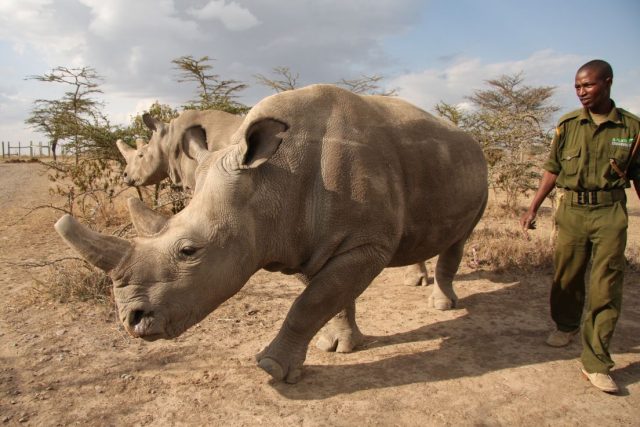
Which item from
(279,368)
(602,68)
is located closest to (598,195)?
(602,68)

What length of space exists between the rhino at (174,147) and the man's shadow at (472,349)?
3.10 metres

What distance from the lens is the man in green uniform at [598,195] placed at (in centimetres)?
354

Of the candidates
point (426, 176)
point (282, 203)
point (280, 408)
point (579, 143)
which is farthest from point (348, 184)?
point (579, 143)

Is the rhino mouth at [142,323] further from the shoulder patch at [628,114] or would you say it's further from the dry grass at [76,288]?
the shoulder patch at [628,114]

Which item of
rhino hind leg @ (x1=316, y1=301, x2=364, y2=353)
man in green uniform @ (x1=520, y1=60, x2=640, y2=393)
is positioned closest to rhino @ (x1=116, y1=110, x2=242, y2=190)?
rhino hind leg @ (x1=316, y1=301, x2=364, y2=353)

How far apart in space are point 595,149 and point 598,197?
14.0 inches

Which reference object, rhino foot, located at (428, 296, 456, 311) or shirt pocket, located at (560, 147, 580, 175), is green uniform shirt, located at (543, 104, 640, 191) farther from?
rhino foot, located at (428, 296, 456, 311)

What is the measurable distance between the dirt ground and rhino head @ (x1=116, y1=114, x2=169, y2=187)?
2369 millimetres

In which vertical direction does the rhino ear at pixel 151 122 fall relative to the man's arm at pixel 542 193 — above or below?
above

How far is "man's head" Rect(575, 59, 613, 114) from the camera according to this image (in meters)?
3.51

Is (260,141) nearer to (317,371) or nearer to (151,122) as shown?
(317,371)

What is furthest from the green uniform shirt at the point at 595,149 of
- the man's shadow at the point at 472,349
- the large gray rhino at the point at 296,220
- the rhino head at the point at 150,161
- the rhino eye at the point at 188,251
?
the rhino head at the point at 150,161

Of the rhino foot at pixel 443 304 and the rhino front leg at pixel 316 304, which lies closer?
the rhino front leg at pixel 316 304

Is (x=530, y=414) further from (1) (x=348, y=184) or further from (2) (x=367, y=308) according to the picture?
(2) (x=367, y=308)
